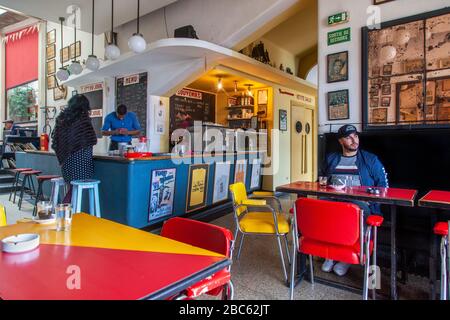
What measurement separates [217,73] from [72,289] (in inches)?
209

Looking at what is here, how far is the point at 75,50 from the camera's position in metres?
7.10

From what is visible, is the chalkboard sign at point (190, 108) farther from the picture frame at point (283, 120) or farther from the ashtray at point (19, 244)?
the ashtray at point (19, 244)

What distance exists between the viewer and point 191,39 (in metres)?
4.30

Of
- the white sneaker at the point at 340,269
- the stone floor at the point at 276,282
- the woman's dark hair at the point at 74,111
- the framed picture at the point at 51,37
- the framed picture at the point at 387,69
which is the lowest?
the stone floor at the point at 276,282

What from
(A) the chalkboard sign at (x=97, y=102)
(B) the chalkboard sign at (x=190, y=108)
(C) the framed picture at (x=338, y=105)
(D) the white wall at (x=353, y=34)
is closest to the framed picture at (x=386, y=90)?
(D) the white wall at (x=353, y=34)

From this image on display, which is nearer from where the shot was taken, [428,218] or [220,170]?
[428,218]

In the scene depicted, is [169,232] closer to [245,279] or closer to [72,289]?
[72,289]

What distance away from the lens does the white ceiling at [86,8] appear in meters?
4.77

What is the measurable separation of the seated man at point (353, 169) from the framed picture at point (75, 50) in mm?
6740

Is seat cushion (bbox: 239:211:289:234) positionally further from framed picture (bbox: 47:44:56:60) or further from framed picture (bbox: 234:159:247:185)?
framed picture (bbox: 47:44:56:60)

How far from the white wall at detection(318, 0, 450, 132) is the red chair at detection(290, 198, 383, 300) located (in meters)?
1.54

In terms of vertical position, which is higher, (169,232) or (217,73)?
(217,73)

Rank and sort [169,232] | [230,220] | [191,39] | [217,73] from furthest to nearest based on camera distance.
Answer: [217,73] < [230,220] < [191,39] < [169,232]
